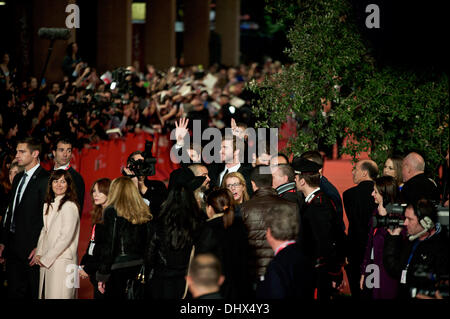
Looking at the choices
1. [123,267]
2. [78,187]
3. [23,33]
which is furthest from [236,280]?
[23,33]

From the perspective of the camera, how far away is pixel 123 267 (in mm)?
7848

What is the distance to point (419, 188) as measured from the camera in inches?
352

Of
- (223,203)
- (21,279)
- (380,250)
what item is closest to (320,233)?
(380,250)

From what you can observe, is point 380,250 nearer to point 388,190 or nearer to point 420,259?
point 388,190

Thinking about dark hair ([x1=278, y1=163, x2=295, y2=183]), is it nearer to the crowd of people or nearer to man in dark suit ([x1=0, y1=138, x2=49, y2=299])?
the crowd of people

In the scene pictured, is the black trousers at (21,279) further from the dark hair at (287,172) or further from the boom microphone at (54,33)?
the boom microphone at (54,33)

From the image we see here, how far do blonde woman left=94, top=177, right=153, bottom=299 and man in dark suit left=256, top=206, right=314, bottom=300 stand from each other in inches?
76.6

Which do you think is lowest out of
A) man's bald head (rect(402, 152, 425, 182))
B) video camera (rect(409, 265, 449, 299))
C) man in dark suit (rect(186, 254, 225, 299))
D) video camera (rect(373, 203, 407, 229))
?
video camera (rect(409, 265, 449, 299))

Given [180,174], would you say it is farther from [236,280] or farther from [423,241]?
[423,241]

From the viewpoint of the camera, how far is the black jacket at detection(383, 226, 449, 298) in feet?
20.2

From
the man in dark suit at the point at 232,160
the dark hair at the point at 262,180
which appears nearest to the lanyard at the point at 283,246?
the dark hair at the point at 262,180

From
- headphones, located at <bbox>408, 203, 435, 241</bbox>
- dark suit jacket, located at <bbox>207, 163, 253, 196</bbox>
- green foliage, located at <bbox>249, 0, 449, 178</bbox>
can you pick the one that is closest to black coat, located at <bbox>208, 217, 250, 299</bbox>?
headphones, located at <bbox>408, 203, 435, 241</bbox>

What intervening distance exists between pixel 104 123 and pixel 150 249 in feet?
28.2

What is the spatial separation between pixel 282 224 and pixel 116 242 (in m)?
2.25
